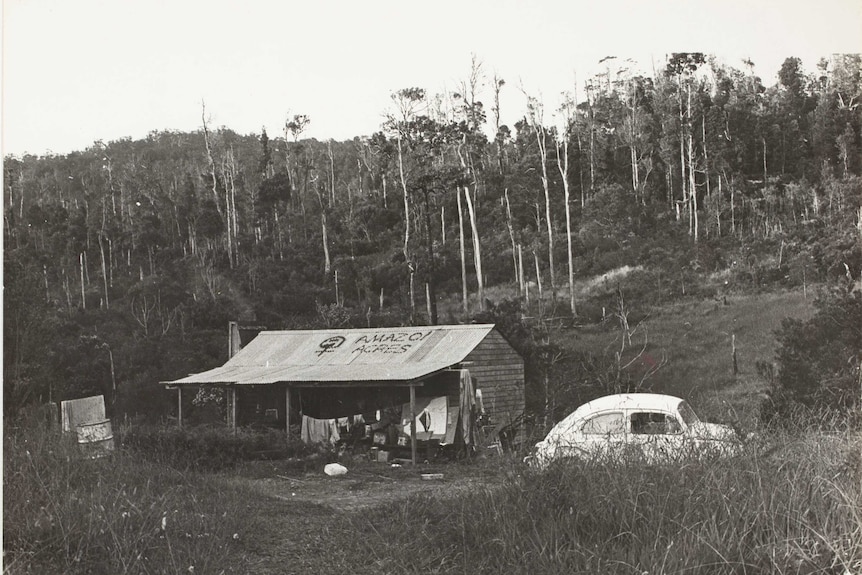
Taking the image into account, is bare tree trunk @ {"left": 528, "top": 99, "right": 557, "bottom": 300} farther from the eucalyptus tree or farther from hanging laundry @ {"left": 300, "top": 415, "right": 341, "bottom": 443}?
hanging laundry @ {"left": 300, "top": 415, "right": 341, "bottom": 443}

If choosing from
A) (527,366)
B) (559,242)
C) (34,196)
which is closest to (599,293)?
(559,242)

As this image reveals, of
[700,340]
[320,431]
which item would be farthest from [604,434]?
[700,340]

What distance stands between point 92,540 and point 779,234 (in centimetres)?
4163

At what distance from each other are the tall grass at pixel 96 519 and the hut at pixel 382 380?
859 centimetres

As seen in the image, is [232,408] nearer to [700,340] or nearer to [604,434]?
[604,434]

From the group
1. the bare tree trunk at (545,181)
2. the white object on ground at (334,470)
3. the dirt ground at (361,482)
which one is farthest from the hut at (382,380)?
the bare tree trunk at (545,181)

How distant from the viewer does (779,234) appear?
43406 mm

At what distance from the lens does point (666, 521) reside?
7.05 metres

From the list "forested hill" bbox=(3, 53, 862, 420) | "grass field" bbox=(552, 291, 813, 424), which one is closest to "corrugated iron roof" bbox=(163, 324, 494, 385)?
"forested hill" bbox=(3, 53, 862, 420)

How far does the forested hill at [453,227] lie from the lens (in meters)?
37.0

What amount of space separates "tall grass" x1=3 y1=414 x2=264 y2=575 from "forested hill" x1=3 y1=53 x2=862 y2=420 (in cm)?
1513

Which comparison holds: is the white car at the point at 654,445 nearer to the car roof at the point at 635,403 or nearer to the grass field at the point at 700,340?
the car roof at the point at 635,403

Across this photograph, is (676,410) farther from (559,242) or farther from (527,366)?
(559,242)

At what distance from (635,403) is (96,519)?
23.0 ft
